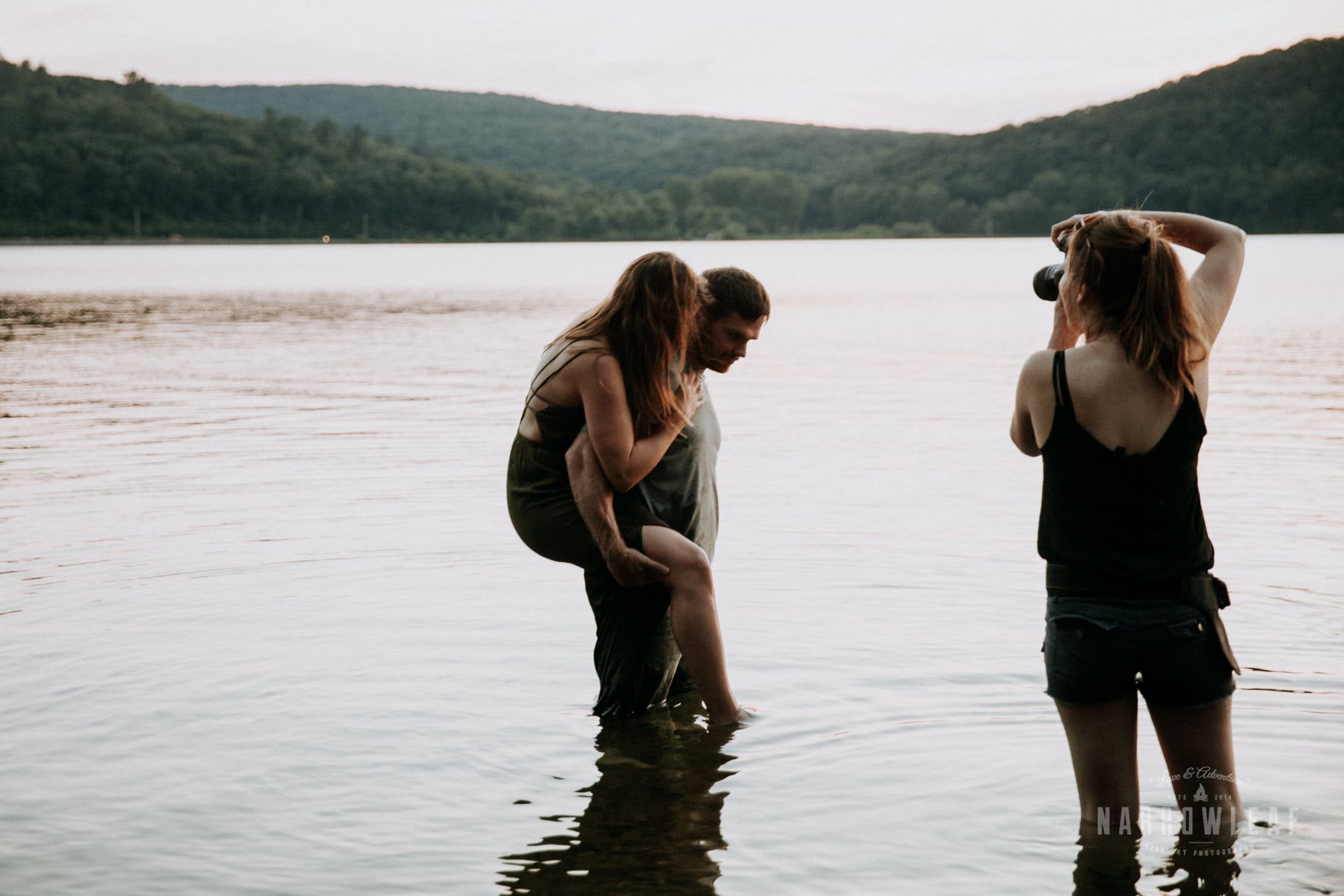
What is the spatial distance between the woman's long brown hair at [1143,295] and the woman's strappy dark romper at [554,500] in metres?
2.16

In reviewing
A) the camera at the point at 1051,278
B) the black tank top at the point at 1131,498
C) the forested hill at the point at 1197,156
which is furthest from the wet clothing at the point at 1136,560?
the forested hill at the point at 1197,156

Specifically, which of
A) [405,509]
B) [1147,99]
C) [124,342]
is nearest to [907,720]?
[405,509]

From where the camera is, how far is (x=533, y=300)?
41.9 meters

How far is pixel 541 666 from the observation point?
6398 millimetres

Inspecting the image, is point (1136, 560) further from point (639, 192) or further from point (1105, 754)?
point (639, 192)

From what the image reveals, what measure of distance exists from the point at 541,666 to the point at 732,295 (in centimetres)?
224

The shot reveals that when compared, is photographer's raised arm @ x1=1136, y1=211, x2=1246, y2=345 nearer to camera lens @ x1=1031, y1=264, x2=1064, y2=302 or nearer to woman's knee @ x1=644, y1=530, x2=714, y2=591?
camera lens @ x1=1031, y1=264, x2=1064, y2=302

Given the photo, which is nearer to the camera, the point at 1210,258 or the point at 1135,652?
the point at 1135,652

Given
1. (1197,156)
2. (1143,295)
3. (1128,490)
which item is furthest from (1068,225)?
(1197,156)

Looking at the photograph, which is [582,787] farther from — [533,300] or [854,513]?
[533,300]

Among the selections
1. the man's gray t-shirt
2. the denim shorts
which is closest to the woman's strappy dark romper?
the man's gray t-shirt

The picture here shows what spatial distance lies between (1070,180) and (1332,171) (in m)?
26.6

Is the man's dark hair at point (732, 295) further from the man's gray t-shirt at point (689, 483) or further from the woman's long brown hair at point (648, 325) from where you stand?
the man's gray t-shirt at point (689, 483)

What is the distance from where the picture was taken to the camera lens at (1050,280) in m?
3.68
